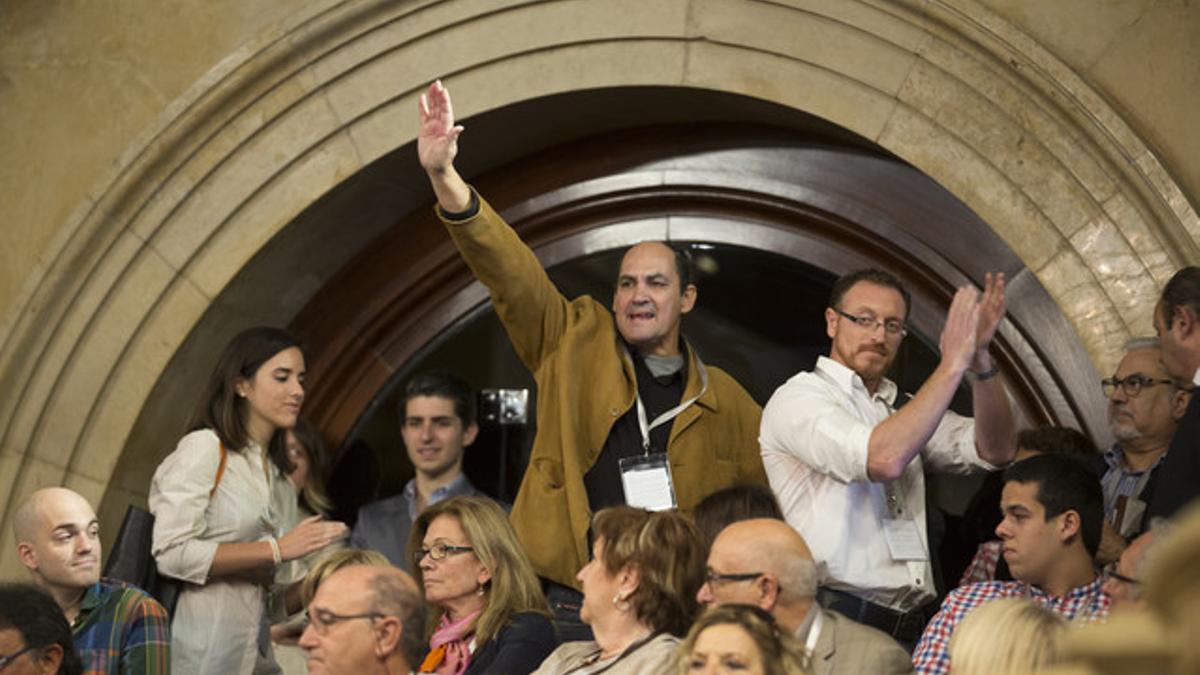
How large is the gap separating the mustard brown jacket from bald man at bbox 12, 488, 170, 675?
945 millimetres

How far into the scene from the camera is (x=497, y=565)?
4367 millimetres

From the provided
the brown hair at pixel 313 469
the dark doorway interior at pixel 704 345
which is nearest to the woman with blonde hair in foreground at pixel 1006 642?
the dark doorway interior at pixel 704 345

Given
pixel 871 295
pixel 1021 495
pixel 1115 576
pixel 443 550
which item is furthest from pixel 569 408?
pixel 1115 576

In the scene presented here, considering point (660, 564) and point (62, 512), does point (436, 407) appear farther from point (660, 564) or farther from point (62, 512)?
point (660, 564)

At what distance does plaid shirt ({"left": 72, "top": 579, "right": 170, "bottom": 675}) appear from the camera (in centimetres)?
455

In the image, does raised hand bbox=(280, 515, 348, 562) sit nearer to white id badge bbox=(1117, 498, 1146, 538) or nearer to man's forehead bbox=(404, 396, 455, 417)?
man's forehead bbox=(404, 396, 455, 417)

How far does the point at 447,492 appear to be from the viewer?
18.6 ft

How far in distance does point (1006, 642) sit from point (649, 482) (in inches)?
70.4

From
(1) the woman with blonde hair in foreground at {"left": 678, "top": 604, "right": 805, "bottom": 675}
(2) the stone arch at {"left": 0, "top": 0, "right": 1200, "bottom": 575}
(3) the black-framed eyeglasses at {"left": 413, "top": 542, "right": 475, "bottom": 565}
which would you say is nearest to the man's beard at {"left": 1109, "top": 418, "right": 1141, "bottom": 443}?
(2) the stone arch at {"left": 0, "top": 0, "right": 1200, "bottom": 575}

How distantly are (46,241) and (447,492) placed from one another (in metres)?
1.52

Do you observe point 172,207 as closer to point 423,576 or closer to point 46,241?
point 46,241

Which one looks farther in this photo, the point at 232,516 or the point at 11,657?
the point at 232,516

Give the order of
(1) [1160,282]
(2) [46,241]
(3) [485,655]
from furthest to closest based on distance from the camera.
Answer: (2) [46,241] → (1) [1160,282] → (3) [485,655]

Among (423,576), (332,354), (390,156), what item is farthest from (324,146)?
(423,576)
